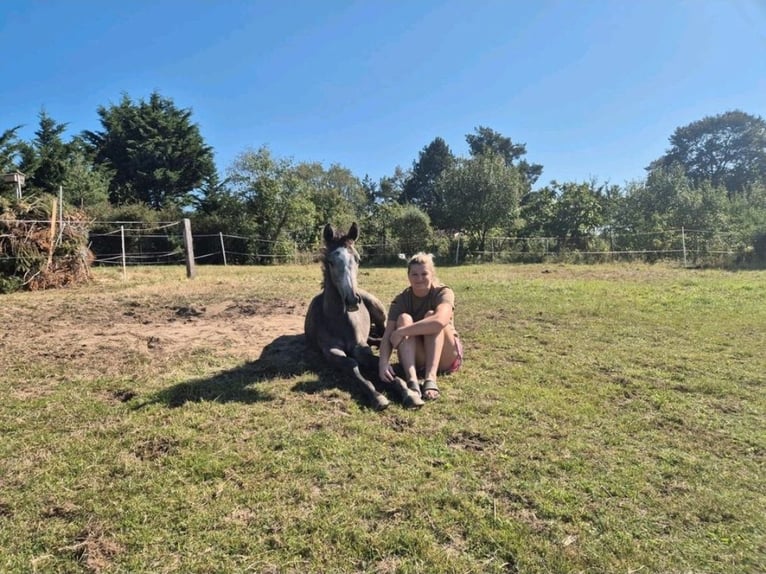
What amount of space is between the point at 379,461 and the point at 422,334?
143 cm

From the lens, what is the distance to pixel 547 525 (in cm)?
226

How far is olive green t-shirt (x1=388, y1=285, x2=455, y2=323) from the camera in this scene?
4371mm

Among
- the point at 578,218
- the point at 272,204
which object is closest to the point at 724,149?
the point at 578,218

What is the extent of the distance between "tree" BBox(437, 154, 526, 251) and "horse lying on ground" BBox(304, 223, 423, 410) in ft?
68.5

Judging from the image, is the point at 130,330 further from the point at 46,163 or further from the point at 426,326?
the point at 46,163

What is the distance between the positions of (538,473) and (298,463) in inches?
58.2

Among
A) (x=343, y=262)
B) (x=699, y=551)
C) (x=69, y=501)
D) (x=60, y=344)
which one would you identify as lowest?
(x=699, y=551)

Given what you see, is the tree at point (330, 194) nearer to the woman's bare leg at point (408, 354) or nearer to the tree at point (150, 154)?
the tree at point (150, 154)

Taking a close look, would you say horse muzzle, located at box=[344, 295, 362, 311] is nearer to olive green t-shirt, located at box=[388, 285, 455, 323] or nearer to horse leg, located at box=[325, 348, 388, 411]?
olive green t-shirt, located at box=[388, 285, 455, 323]

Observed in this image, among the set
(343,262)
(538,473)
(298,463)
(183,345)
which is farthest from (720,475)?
(183,345)

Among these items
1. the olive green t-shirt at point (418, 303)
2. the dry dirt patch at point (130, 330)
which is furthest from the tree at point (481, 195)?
the olive green t-shirt at point (418, 303)

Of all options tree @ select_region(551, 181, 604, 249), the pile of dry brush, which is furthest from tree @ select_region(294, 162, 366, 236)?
the pile of dry brush

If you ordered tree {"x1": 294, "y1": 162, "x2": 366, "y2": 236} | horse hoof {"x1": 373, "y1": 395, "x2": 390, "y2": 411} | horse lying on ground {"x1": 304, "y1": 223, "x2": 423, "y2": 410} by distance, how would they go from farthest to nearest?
tree {"x1": 294, "y1": 162, "x2": 366, "y2": 236}
horse lying on ground {"x1": 304, "y1": 223, "x2": 423, "y2": 410}
horse hoof {"x1": 373, "y1": 395, "x2": 390, "y2": 411}

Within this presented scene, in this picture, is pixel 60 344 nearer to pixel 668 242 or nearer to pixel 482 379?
pixel 482 379
